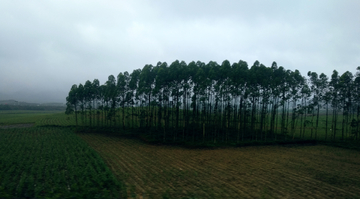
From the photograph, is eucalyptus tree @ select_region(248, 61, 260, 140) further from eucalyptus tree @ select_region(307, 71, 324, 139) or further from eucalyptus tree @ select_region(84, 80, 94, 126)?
eucalyptus tree @ select_region(84, 80, 94, 126)

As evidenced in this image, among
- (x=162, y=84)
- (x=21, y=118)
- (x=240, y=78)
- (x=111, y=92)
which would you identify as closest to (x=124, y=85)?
(x=111, y=92)

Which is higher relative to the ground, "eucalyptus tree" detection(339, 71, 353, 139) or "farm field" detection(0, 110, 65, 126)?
"eucalyptus tree" detection(339, 71, 353, 139)

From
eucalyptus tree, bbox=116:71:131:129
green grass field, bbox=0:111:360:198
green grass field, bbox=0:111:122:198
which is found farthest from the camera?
eucalyptus tree, bbox=116:71:131:129

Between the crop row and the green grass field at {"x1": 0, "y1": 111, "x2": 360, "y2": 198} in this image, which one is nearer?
the crop row

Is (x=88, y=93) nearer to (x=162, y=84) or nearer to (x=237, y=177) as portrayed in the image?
(x=162, y=84)

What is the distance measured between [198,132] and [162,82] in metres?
8.73

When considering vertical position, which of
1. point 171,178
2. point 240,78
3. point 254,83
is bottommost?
point 171,178

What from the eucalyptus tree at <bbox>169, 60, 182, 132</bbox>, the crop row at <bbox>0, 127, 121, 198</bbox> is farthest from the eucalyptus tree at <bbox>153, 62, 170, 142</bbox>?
the crop row at <bbox>0, 127, 121, 198</bbox>

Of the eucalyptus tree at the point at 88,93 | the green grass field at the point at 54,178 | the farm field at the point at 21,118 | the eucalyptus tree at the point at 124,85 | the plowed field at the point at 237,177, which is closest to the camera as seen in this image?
the green grass field at the point at 54,178

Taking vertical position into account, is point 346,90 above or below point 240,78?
below

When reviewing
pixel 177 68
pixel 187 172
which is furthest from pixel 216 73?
pixel 187 172

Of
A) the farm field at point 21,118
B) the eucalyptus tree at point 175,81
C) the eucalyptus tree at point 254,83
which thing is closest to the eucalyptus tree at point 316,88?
the eucalyptus tree at point 254,83

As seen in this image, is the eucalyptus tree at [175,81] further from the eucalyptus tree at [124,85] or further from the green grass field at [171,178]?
the green grass field at [171,178]

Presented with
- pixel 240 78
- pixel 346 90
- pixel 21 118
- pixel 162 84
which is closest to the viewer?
pixel 240 78
